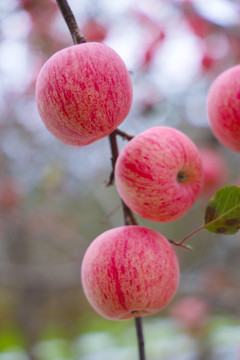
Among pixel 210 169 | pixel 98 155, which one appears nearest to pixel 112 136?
pixel 210 169

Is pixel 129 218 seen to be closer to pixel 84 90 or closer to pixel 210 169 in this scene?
pixel 84 90

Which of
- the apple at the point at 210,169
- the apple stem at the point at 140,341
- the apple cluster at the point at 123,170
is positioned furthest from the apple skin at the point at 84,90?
the apple at the point at 210,169

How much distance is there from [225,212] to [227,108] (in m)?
0.21

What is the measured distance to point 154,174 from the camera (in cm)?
69

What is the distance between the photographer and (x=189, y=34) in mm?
2771

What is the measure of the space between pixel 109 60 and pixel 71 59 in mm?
58

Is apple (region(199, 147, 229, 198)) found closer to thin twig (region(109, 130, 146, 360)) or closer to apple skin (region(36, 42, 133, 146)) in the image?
thin twig (region(109, 130, 146, 360))

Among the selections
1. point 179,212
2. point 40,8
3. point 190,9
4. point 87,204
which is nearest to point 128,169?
point 179,212

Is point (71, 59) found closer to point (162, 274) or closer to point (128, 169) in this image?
point (128, 169)

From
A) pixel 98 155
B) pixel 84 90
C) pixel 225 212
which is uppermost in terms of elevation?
pixel 84 90

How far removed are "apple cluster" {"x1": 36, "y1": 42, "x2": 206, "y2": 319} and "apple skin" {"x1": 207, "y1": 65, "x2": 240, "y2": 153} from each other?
9 centimetres

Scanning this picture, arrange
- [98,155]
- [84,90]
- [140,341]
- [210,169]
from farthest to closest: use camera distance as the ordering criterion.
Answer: [98,155]
[210,169]
[140,341]
[84,90]

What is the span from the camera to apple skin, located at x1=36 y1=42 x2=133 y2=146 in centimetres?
58

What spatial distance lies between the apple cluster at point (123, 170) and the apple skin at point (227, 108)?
9 centimetres
